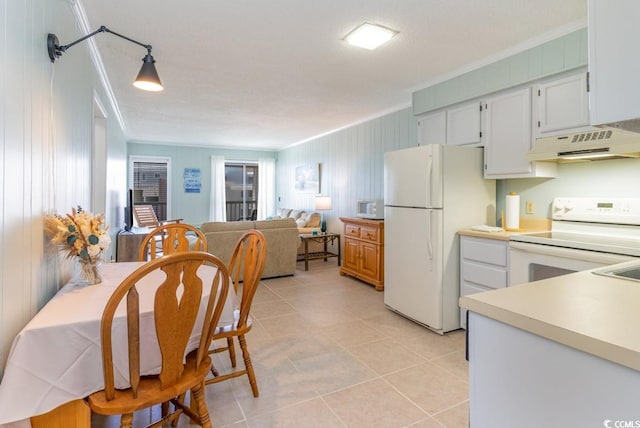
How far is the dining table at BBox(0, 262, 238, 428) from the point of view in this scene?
1.06m

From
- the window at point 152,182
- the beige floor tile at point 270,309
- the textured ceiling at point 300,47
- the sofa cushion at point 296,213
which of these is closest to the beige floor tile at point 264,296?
the beige floor tile at point 270,309

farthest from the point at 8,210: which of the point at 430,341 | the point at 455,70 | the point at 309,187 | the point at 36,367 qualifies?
the point at 309,187

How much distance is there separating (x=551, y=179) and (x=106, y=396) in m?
3.22

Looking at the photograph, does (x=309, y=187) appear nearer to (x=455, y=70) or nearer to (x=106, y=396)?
(x=455, y=70)

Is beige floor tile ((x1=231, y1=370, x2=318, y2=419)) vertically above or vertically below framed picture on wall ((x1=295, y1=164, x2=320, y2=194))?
below

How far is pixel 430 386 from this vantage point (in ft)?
6.89

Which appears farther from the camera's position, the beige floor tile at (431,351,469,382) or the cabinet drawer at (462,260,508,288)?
the cabinet drawer at (462,260,508,288)

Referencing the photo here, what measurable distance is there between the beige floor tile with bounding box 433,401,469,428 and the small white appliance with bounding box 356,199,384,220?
297 cm

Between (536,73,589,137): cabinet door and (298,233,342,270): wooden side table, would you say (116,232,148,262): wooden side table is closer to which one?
(298,233,342,270): wooden side table

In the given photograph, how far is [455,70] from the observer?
315 cm

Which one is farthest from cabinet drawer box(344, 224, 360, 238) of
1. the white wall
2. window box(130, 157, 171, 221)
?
window box(130, 157, 171, 221)

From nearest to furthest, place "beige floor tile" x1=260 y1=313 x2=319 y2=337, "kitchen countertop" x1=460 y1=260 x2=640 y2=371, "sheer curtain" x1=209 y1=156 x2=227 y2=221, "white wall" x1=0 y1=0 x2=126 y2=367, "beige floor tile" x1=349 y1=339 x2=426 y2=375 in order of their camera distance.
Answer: "kitchen countertop" x1=460 y1=260 x2=640 y2=371, "white wall" x1=0 y1=0 x2=126 y2=367, "beige floor tile" x1=349 y1=339 x2=426 y2=375, "beige floor tile" x1=260 y1=313 x2=319 y2=337, "sheer curtain" x1=209 y1=156 x2=227 y2=221

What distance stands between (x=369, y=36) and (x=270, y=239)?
2968mm

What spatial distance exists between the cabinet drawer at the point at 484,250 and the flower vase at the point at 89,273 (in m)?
2.69
